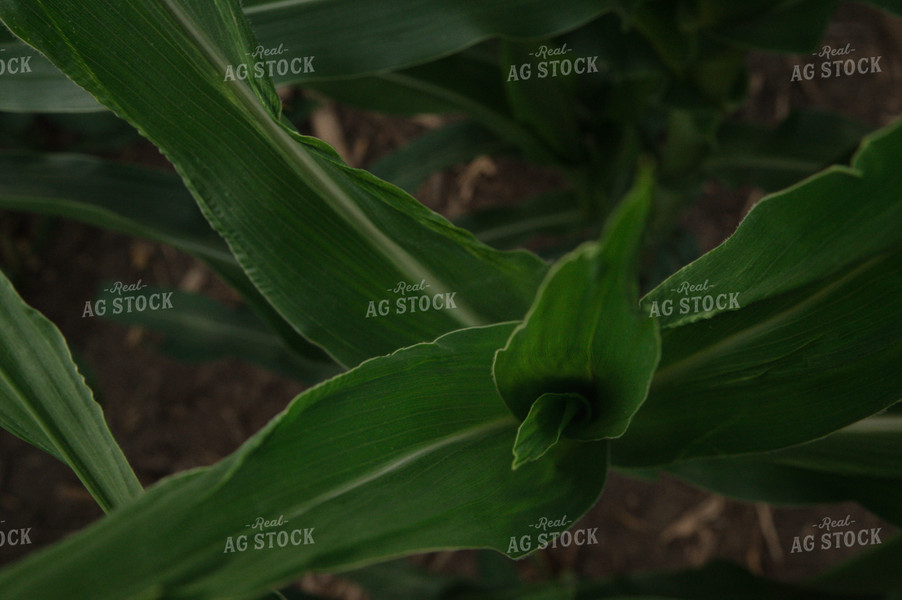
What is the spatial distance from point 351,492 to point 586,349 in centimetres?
15


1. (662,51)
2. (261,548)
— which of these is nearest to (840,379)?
(261,548)

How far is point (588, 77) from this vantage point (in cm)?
93

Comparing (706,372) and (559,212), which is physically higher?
(559,212)

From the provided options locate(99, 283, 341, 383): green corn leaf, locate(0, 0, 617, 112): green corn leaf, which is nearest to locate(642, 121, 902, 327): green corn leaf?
locate(0, 0, 617, 112): green corn leaf

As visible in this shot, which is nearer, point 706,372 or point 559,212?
point 706,372

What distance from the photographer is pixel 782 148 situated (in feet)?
2.81

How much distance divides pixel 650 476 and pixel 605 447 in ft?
0.55

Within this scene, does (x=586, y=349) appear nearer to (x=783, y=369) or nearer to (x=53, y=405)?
(x=783, y=369)

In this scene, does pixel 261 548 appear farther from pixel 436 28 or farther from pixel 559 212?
pixel 559 212

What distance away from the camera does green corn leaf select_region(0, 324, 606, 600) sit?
32 centimetres

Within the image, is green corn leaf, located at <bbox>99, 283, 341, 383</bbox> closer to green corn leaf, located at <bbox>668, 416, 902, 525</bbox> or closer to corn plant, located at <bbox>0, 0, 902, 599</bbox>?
corn plant, located at <bbox>0, 0, 902, 599</bbox>

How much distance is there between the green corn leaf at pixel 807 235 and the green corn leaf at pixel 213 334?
627mm

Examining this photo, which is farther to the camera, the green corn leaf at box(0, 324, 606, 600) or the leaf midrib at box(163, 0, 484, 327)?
the leaf midrib at box(163, 0, 484, 327)

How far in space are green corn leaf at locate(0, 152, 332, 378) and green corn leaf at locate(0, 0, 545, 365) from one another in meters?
0.17
